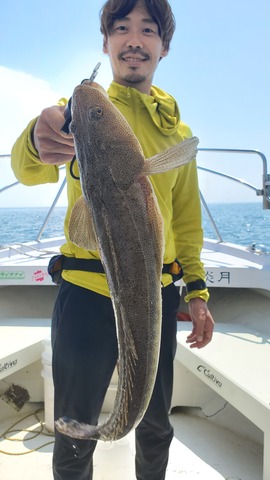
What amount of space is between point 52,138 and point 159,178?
0.72 m

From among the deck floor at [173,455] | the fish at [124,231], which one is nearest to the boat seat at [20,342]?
the deck floor at [173,455]

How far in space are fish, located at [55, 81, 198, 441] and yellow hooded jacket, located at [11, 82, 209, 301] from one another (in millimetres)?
358

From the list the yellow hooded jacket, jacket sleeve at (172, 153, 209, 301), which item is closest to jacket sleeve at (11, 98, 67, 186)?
the yellow hooded jacket

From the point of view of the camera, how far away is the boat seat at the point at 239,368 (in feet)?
8.50

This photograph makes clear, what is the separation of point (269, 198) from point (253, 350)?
77.0 inches

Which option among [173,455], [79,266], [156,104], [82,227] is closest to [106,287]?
[79,266]

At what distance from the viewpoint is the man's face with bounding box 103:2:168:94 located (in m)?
1.88

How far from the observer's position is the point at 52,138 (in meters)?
1.43

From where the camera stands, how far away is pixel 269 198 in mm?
4609

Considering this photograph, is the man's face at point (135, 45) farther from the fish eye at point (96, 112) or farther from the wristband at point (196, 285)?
the wristband at point (196, 285)

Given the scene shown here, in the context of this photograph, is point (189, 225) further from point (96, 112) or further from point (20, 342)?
point (20, 342)

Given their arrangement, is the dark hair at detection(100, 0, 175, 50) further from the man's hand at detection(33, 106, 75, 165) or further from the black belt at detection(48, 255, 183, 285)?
the black belt at detection(48, 255, 183, 285)

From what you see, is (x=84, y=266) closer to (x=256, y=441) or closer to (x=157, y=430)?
(x=157, y=430)

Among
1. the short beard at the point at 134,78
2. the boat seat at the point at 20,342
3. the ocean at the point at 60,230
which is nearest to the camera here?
the short beard at the point at 134,78
